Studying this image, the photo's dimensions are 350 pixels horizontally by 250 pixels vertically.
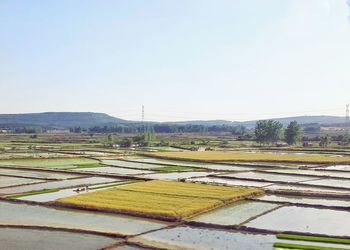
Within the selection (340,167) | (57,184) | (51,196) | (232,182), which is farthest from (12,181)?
(340,167)

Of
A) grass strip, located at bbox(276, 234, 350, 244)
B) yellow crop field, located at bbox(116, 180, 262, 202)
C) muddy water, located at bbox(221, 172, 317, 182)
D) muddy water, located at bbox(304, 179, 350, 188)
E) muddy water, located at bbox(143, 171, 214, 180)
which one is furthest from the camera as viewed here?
muddy water, located at bbox(143, 171, 214, 180)

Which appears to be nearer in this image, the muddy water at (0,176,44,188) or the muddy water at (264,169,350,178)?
the muddy water at (0,176,44,188)

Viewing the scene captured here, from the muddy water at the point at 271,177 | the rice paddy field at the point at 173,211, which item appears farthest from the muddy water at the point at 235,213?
the muddy water at the point at 271,177

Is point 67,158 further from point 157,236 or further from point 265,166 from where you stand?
point 157,236

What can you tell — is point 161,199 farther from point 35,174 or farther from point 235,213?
point 35,174

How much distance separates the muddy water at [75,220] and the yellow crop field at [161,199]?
0.70 metres

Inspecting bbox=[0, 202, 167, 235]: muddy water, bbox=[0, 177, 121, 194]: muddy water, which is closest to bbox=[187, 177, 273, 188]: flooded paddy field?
bbox=[0, 177, 121, 194]: muddy water

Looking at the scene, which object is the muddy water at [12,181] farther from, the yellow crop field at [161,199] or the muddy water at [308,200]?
the muddy water at [308,200]

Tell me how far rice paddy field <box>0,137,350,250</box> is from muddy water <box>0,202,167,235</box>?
0.04m

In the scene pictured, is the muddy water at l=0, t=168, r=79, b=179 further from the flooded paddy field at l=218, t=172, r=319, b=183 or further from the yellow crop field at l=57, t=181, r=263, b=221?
the flooded paddy field at l=218, t=172, r=319, b=183

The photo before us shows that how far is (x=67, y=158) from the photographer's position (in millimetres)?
48094

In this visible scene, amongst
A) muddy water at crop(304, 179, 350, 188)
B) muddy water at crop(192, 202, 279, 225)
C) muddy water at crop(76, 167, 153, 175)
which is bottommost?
muddy water at crop(192, 202, 279, 225)

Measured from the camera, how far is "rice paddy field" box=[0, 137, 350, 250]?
16.0 m

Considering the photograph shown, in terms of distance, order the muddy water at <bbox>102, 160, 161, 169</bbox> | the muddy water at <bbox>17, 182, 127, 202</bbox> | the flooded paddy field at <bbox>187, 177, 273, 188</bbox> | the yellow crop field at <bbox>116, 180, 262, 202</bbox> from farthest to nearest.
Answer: the muddy water at <bbox>102, 160, 161, 169</bbox> < the flooded paddy field at <bbox>187, 177, 273, 188</bbox> < the yellow crop field at <bbox>116, 180, 262, 202</bbox> < the muddy water at <bbox>17, 182, 127, 202</bbox>
